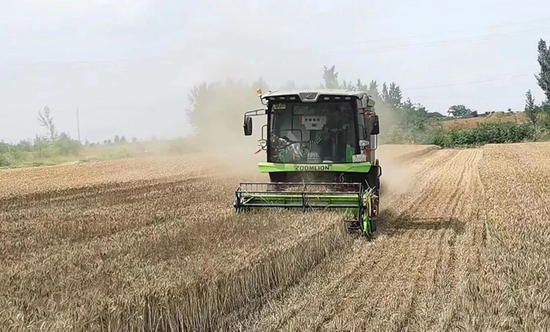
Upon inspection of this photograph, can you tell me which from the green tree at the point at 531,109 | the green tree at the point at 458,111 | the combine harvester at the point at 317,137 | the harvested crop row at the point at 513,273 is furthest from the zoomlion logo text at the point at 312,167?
the green tree at the point at 458,111

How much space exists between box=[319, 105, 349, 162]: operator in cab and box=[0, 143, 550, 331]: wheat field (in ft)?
5.67

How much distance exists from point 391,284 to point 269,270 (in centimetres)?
151

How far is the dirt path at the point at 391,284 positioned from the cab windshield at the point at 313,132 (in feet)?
5.90

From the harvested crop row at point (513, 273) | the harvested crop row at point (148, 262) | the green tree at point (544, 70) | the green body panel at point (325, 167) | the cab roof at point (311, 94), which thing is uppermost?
the green tree at point (544, 70)

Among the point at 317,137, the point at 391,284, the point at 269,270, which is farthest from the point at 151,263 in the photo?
the point at 317,137

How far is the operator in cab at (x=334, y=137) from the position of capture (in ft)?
38.8

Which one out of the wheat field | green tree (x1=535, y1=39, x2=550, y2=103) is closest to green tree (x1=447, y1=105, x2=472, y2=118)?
green tree (x1=535, y1=39, x2=550, y2=103)

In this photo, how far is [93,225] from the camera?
9.68 m

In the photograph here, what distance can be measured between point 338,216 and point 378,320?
160 inches

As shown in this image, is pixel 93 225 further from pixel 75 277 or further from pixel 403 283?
pixel 403 283

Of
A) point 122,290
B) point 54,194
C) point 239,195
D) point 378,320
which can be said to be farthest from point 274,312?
point 54,194

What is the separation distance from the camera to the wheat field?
5.10 m

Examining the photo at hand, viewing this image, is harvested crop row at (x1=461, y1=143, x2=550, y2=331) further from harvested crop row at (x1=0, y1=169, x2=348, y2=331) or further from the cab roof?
the cab roof

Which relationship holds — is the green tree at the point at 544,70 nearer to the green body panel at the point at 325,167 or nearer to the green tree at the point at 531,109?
the green tree at the point at 531,109
